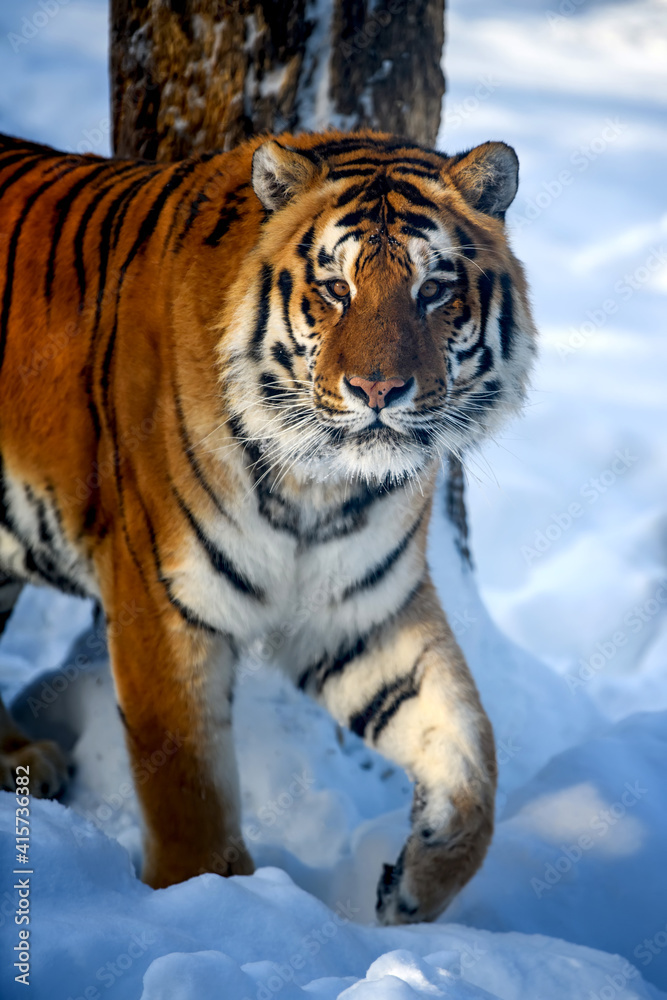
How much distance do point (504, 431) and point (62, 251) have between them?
3.00ft

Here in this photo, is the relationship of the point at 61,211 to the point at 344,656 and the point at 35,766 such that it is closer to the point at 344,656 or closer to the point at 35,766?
the point at 344,656

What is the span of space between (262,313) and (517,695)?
161 centimetres

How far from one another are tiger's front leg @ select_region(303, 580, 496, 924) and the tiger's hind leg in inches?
27.9

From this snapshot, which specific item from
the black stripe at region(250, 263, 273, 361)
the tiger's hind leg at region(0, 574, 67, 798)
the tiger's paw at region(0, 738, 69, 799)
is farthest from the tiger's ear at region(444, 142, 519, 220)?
the tiger's paw at region(0, 738, 69, 799)

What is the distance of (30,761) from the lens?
199 cm

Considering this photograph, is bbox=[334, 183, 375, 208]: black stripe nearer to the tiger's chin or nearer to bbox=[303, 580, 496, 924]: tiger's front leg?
the tiger's chin

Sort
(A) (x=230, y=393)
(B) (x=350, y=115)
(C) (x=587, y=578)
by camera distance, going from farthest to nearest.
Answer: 1. (C) (x=587, y=578)
2. (B) (x=350, y=115)
3. (A) (x=230, y=393)

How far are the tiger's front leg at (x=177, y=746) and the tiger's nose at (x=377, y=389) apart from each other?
510 millimetres

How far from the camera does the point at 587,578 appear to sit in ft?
11.0

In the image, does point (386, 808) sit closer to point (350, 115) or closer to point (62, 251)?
point (62, 251)

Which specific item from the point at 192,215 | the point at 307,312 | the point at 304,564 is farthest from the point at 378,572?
the point at 192,215

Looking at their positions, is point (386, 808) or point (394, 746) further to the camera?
point (386, 808)

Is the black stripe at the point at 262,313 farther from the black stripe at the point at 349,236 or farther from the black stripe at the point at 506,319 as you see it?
the black stripe at the point at 506,319

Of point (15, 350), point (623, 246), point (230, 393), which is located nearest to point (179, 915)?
point (230, 393)
